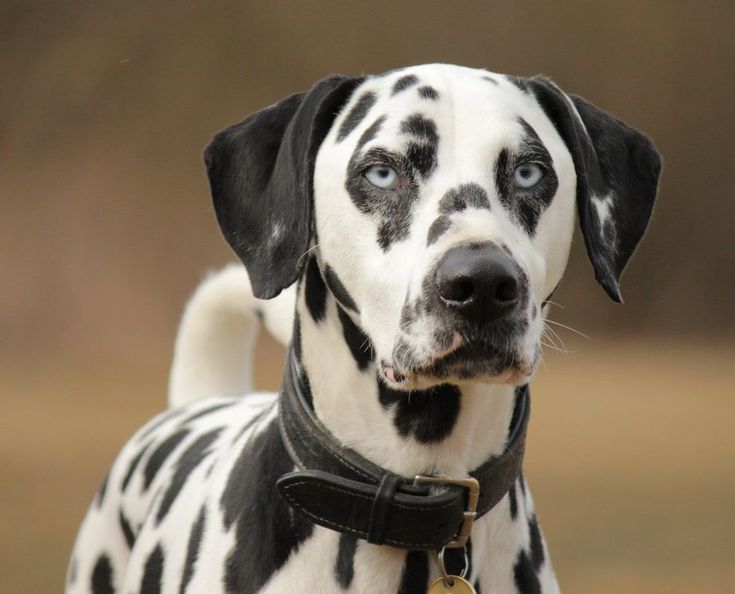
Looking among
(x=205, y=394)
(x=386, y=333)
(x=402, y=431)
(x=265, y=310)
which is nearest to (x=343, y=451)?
(x=402, y=431)

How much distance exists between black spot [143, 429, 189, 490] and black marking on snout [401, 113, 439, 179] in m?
1.54

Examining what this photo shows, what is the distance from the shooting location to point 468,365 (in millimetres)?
2652

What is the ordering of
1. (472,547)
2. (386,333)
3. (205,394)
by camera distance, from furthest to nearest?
(205,394)
(472,547)
(386,333)

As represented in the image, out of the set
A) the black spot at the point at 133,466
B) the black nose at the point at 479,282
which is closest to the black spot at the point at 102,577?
the black spot at the point at 133,466

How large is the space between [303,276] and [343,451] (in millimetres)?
426

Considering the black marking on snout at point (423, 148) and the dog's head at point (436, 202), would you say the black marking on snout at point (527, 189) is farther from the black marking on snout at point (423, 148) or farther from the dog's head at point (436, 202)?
the black marking on snout at point (423, 148)

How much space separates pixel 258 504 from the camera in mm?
3000

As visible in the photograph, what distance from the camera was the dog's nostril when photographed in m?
2.56

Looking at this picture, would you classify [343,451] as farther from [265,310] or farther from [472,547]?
[265,310]

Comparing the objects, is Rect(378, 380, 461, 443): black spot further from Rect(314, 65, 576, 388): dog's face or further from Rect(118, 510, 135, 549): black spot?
Rect(118, 510, 135, 549): black spot

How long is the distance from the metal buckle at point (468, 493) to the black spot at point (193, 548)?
63cm

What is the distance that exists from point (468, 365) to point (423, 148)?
0.49 meters

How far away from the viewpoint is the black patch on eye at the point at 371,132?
2867 millimetres

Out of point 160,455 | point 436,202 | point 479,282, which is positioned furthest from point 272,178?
point 160,455
